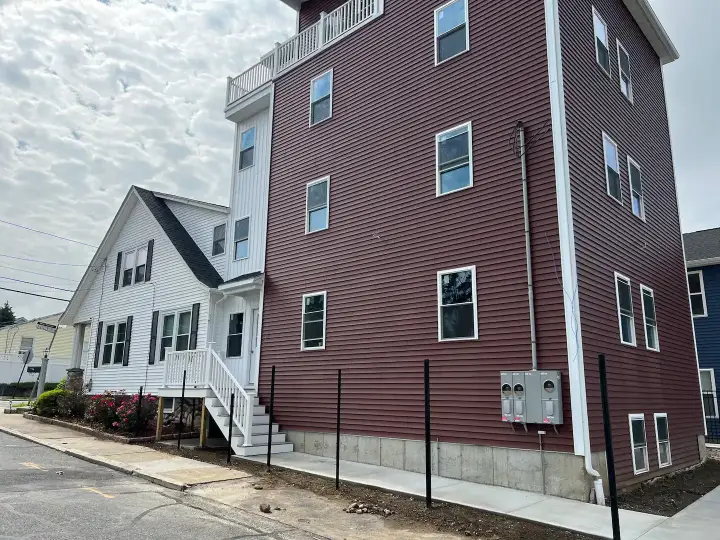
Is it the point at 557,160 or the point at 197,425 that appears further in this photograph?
the point at 197,425

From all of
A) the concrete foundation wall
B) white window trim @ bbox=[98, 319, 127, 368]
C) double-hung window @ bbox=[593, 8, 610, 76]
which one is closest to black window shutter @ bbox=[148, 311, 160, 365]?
white window trim @ bbox=[98, 319, 127, 368]

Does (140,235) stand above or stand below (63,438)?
above

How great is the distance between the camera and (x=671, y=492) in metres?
9.86

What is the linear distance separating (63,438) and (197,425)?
3.40 metres

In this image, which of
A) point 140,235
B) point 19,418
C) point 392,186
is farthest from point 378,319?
A: point 19,418

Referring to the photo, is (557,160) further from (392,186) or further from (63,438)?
(63,438)

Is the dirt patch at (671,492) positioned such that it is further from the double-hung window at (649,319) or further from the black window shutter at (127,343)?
the black window shutter at (127,343)

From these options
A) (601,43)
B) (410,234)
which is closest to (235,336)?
(410,234)

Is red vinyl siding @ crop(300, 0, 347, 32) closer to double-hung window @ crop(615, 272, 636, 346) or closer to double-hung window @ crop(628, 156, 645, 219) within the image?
double-hung window @ crop(628, 156, 645, 219)

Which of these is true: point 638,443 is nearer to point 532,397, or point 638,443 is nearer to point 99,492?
point 532,397

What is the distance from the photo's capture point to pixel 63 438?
14.6 metres

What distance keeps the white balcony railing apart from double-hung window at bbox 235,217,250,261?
156 inches

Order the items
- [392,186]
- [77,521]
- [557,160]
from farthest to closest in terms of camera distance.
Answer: [392,186] < [557,160] < [77,521]

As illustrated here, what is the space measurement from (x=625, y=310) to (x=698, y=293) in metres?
11.7
